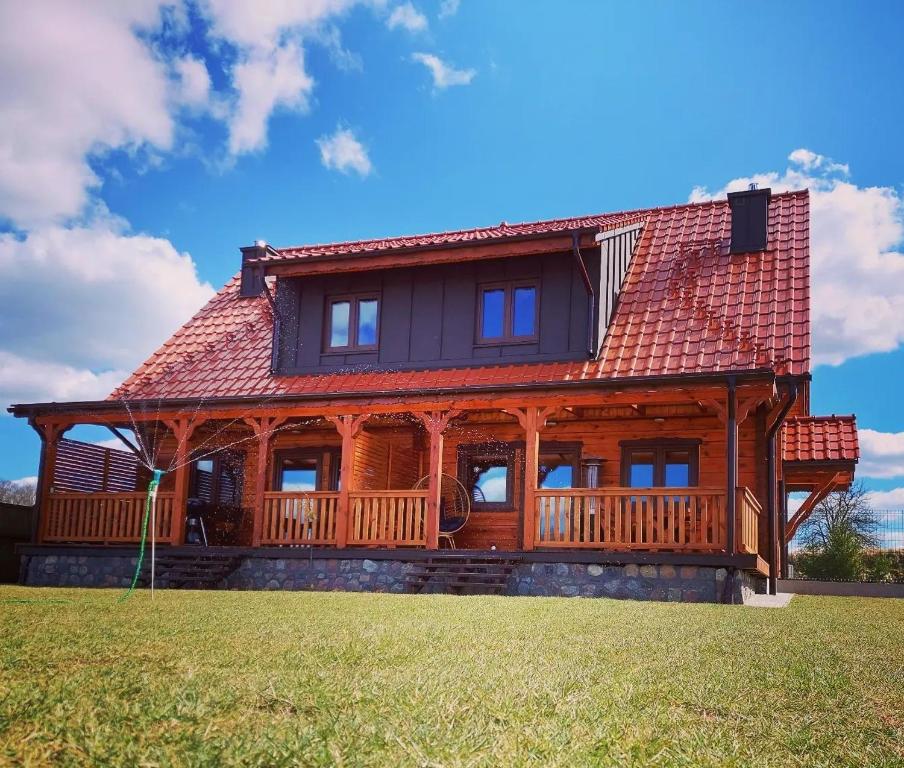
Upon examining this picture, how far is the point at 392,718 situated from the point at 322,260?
14.4 meters

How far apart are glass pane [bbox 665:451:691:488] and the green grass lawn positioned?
832 centimetres

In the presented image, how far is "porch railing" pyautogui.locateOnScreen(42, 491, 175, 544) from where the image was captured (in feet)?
54.9

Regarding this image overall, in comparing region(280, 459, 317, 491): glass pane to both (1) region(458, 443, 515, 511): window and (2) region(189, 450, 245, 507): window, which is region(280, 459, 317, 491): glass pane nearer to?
(2) region(189, 450, 245, 507): window

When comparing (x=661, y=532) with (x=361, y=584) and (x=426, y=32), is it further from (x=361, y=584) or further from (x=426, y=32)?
(x=426, y=32)

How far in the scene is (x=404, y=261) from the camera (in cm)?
1702

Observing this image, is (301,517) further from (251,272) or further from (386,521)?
(251,272)

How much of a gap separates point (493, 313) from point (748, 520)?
5.66 meters

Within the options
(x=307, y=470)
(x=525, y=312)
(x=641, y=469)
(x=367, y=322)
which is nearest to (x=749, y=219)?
(x=525, y=312)

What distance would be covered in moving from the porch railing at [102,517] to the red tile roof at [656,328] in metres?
1.98

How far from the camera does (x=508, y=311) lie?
17109 millimetres

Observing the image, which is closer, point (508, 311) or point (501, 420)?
point (508, 311)

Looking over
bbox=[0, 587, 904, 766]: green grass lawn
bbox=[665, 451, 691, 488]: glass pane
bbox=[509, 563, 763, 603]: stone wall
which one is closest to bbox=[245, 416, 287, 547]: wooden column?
bbox=[509, 563, 763, 603]: stone wall

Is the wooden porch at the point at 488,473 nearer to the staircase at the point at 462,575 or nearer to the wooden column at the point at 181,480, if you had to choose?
the wooden column at the point at 181,480

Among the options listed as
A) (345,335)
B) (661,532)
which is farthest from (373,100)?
(661,532)
